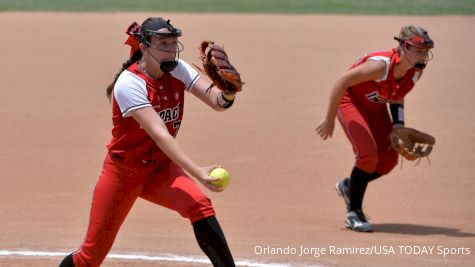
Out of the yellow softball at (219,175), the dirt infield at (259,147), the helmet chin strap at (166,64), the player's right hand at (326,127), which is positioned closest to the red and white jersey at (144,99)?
the helmet chin strap at (166,64)

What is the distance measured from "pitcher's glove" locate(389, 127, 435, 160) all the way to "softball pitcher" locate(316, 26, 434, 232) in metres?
0.13

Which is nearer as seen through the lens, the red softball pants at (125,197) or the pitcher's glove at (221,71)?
the red softball pants at (125,197)

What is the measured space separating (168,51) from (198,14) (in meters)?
13.4

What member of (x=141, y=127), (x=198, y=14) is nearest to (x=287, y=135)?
(x=141, y=127)

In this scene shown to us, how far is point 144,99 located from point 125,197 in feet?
1.99

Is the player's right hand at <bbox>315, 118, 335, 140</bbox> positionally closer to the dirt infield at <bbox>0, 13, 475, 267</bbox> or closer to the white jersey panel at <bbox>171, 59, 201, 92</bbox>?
the dirt infield at <bbox>0, 13, 475, 267</bbox>

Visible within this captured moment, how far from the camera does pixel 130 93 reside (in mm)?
5668

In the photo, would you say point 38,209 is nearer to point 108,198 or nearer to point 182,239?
point 182,239

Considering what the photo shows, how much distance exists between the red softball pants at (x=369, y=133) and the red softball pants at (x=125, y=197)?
2.38 m

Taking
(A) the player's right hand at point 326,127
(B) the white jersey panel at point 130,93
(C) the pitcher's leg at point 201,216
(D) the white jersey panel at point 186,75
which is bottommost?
(C) the pitcher's leg at point 201,216

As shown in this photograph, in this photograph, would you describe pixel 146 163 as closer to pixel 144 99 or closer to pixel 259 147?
pixel 144 99

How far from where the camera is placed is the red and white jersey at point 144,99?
571 cm

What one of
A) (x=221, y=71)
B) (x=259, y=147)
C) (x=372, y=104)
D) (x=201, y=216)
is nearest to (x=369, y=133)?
(x=372, y=104)

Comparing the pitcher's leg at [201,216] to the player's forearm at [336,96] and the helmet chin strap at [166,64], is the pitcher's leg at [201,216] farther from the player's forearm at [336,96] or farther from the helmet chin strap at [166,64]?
the player's forearm at [336,96]
